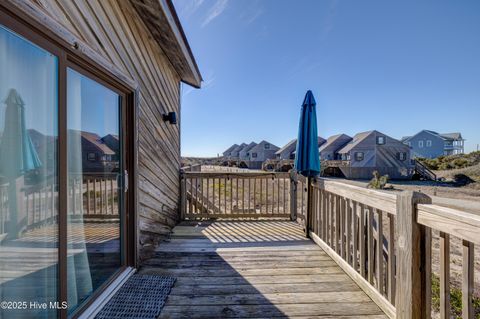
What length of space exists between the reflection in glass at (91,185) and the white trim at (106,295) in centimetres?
9

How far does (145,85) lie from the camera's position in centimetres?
280

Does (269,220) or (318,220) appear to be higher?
(318,220)

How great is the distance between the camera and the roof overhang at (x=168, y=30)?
2342mm

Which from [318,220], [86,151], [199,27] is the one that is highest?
[199,27]

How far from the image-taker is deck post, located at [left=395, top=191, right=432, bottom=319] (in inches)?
57.5

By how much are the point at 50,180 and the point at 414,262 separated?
2432 millimetres

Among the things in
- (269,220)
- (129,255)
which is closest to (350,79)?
(269,220)

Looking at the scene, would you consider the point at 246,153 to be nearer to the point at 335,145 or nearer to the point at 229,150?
the point at 229,150

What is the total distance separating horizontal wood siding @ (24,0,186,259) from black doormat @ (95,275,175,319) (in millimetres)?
455

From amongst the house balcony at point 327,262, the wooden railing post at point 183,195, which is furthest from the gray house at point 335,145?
the wooden railing post at point 183,195

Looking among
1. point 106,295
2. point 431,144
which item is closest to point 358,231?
point 106,295

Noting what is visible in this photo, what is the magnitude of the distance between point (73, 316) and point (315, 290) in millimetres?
2032

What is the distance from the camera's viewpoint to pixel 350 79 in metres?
13.8

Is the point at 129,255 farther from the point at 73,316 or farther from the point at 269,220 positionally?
the point at 269,220
